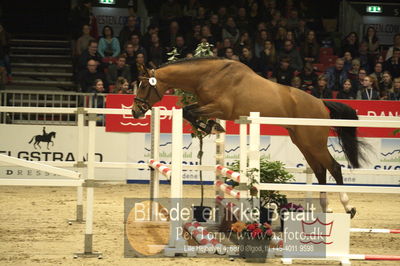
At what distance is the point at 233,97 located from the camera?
7.76m

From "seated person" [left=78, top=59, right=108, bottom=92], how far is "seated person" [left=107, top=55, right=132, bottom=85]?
0.33 m

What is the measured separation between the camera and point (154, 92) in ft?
24.7

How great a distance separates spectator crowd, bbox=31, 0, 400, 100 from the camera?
13.2m

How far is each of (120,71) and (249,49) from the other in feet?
9.17

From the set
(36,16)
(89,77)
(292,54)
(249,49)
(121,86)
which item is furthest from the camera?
(36,16)

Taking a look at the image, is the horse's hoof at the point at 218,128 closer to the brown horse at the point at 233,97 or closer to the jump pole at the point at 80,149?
the brown horse at the point at 233,97

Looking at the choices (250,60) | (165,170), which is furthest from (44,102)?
(165,170)

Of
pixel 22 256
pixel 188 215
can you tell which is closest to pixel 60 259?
pixel 22 256

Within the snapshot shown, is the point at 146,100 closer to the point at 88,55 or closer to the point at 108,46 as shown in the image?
the point at 88,55

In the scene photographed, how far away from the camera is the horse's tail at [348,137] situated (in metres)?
8.10

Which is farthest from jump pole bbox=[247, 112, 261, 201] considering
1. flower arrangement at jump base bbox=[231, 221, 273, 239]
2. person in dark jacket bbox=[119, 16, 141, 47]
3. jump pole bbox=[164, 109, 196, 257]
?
person in dark jacket bbox=[119, 16, 141, 47]

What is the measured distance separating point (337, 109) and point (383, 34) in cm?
1021

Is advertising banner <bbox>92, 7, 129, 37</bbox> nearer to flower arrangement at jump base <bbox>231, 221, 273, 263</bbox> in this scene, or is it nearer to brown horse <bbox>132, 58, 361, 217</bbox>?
brown horse <bbox>132, 58, 361, 217</bbox>

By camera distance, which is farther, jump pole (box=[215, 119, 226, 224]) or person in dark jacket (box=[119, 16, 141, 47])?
person in dark jacket (box=[119, 16, 141, 47])
